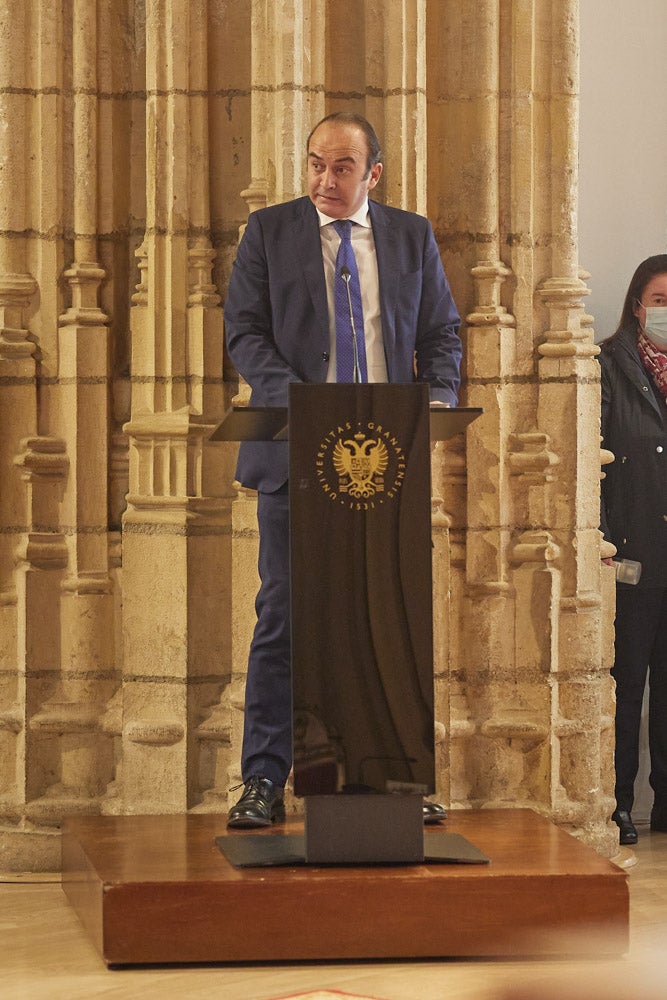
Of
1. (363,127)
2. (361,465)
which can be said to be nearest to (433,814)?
(361,465)

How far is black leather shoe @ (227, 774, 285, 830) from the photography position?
12.7 ft

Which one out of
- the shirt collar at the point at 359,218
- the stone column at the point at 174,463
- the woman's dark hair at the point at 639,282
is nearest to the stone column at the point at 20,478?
the stone column at the point at 174,463

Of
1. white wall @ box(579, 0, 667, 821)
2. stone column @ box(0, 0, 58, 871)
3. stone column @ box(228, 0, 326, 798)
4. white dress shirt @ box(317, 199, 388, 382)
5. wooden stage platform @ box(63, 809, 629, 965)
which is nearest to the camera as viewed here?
wooden stage platform @ box(63, 809, 629, 965)

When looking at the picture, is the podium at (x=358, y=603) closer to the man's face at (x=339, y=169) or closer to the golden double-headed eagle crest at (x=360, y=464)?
the golden double-headed eagle crest at (x=360, y=464)

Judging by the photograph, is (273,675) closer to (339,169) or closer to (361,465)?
→ (361,465)

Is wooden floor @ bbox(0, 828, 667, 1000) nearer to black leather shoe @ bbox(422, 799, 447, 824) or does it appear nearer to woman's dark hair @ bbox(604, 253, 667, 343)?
black leather shoe @ bbox(422, 799, 447, 824)

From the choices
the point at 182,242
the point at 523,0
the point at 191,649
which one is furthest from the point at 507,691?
the point at 523,0

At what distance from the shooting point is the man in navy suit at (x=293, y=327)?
3875mm

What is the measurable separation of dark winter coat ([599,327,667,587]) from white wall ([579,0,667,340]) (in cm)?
47

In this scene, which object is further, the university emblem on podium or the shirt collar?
the shirt collar

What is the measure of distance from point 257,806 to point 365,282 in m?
1.36

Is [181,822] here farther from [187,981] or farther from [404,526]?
[404,526]

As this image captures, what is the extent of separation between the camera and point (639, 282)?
5113 millimetres

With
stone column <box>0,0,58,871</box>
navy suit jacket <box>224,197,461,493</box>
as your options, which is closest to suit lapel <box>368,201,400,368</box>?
navy suit jacket <box>224,197,461,493</box>
